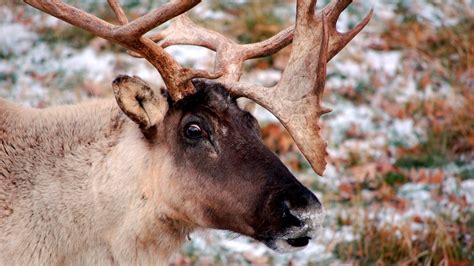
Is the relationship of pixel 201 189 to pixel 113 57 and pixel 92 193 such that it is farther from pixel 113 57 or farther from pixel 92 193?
pixel 113 57

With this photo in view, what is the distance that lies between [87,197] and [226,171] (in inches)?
30.4

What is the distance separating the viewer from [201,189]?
474 centimetres

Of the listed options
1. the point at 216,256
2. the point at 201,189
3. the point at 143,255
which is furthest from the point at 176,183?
the point at 216,256

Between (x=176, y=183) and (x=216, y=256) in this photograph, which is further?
(x=216, y=256)

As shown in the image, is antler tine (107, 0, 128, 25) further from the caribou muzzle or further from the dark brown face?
the caribou muzzle

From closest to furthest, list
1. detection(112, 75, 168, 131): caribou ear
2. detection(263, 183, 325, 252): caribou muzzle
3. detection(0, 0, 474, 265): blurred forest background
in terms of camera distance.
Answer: detection(263, 183, 325, 252): caribou muzzle, detection(112, 75, 168, 131): caribou ear, detection(0, 0, 474, 265): blurred forest background

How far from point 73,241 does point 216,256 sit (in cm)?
274

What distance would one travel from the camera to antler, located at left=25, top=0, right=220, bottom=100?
4.62 m

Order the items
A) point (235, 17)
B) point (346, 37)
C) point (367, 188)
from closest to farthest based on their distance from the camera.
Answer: point (346, 37) → point (367, 188) → point (235, 17)

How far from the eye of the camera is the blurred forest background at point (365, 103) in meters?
7.39

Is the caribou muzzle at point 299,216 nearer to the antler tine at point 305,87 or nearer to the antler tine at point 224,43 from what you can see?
the antler tine at point 305,87

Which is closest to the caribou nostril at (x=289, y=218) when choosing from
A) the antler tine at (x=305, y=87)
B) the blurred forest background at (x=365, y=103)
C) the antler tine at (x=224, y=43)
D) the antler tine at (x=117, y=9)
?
the antler tine at (x=305, y=87)

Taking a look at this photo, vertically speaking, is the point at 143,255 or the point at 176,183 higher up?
the point at 176,183

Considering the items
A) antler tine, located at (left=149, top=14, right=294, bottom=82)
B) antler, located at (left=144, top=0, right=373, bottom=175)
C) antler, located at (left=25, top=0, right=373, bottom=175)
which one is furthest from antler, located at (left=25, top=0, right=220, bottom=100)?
antler tine, located at (left=149, top=14, right=294, bottom=82)
